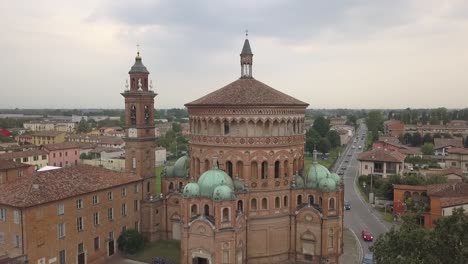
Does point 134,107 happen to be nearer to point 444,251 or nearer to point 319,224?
point 319,224

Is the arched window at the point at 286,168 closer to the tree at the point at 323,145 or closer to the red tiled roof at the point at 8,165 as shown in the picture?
the red tiled roof at the point at 8,165

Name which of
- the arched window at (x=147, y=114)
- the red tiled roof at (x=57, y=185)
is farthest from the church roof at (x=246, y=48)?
the red tiled roof at (x=57, y=185)

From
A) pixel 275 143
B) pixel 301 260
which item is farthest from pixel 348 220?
pixel 275 143

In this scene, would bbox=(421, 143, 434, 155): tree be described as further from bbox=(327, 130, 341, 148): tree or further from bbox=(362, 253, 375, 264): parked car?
bbox=(362, 253, 375, 264): parked car

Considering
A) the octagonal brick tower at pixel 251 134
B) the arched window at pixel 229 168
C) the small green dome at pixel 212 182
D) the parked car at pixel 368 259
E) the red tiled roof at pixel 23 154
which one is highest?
the octagonal brick tower at pixel 251 134

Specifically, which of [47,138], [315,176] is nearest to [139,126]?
[315,176]

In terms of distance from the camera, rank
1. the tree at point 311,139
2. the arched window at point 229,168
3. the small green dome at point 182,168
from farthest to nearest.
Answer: the tree at point 311,139
the small green dome at point 182,168
the arched window at point 229,168
